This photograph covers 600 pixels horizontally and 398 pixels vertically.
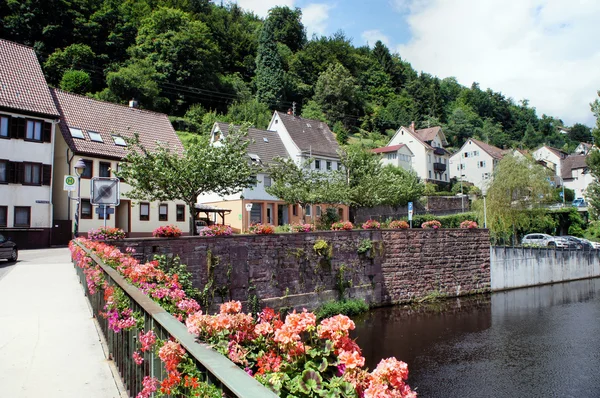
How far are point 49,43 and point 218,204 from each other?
34.3 meters

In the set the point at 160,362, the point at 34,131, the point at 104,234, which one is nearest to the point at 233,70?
the point at 34,131

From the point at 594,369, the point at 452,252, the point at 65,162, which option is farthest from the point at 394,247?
the point at 65,162

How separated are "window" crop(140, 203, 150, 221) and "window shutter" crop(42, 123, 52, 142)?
22.4ft

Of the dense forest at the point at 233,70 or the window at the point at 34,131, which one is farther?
the dense forest at the point at 233,70

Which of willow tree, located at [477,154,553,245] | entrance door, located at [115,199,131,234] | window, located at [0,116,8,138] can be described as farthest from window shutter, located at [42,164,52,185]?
willow tree, located at [477,154,553,245]

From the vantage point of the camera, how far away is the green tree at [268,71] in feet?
241

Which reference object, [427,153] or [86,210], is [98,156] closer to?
[86,210]

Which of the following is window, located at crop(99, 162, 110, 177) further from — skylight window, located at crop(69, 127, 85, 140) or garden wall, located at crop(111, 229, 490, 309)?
garden wall, located at crop(111, 229, 490, 309)

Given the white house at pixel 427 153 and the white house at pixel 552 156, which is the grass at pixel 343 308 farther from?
the white house at pixel 552 156

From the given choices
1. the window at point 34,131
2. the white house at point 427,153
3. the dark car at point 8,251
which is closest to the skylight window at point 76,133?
the window at point 34,131

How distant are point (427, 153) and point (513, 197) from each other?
30.4 meters

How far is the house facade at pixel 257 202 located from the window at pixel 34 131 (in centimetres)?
1283

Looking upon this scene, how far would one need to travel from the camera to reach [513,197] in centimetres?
3894

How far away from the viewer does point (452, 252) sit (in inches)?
1091
